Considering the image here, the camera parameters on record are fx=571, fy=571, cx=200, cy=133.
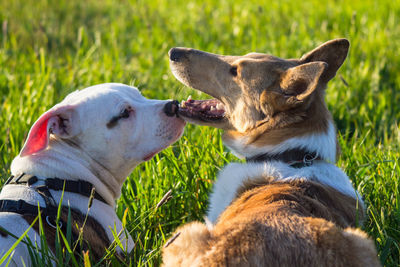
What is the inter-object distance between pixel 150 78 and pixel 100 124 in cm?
314

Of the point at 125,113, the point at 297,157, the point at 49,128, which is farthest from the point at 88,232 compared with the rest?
the point at 297,157

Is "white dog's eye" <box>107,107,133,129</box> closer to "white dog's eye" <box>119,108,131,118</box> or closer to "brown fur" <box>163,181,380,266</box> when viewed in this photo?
"white dog's eye" <box>119,108,131,118</box>

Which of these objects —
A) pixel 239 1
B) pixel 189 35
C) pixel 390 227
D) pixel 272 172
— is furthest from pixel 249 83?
pixel 239 1

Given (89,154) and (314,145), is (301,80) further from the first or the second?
(89,154)

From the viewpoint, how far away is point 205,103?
4391 millimetres

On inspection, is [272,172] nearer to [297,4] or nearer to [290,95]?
[290,95]

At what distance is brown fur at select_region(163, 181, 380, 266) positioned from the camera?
2.80 m

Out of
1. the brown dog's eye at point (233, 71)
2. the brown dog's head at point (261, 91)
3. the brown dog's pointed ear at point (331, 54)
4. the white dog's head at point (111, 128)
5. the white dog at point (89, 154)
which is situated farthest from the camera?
the brown dog's eye at point (233, 71)

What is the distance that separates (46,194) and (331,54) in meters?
2.20

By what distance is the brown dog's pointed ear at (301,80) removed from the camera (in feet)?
11.5

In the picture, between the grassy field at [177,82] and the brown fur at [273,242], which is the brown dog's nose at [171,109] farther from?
the brown fur at [273,242]

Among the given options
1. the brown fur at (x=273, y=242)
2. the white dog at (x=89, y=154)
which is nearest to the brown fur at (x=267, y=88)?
the white dog at (x=89, y=154)

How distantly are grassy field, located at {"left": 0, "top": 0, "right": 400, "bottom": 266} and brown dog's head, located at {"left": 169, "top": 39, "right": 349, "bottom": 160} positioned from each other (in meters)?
0.53

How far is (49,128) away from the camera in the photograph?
376cm
